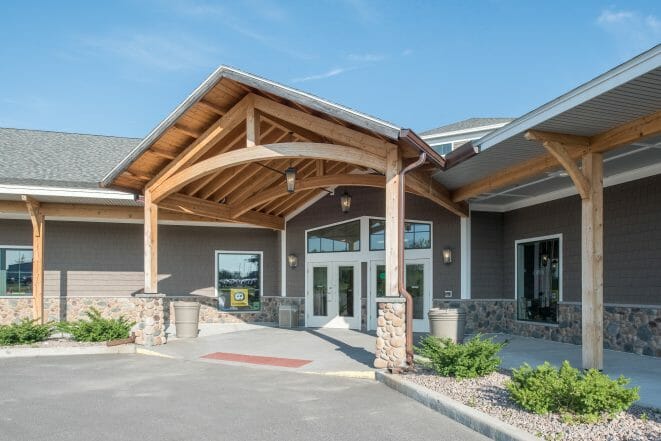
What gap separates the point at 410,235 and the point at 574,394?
375 inches

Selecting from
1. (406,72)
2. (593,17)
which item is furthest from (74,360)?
(406,72)

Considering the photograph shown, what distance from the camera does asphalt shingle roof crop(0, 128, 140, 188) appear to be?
43.8ft

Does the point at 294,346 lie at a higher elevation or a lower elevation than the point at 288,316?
lower

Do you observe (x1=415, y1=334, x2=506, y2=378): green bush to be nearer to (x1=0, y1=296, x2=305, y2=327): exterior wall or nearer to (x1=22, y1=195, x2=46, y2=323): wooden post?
(x1=0, y1=296, x2=305, y2=327): exterior wall

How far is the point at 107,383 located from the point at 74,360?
2617 millimetres

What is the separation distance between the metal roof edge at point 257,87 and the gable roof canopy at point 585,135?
5.63ft

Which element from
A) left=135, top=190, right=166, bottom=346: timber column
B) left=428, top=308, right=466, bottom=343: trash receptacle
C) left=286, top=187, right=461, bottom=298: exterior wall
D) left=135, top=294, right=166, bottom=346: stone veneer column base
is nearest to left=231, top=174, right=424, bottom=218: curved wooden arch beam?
left=428, top=308, right=466, bottom=343: trash receptacle

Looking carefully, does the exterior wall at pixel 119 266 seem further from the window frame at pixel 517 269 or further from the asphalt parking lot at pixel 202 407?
the window frame at pixel 517 269

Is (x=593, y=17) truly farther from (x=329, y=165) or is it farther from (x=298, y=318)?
(x=298, y=318)

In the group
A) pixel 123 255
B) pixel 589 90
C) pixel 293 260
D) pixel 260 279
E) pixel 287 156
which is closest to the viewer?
pixel 589 90

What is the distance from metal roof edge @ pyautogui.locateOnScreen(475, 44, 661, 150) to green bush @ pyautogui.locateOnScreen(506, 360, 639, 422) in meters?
2.92

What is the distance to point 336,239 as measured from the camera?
15867mm

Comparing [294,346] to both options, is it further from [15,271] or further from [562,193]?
[15,271]

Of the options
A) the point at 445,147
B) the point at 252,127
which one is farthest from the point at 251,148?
the point at 445,147
